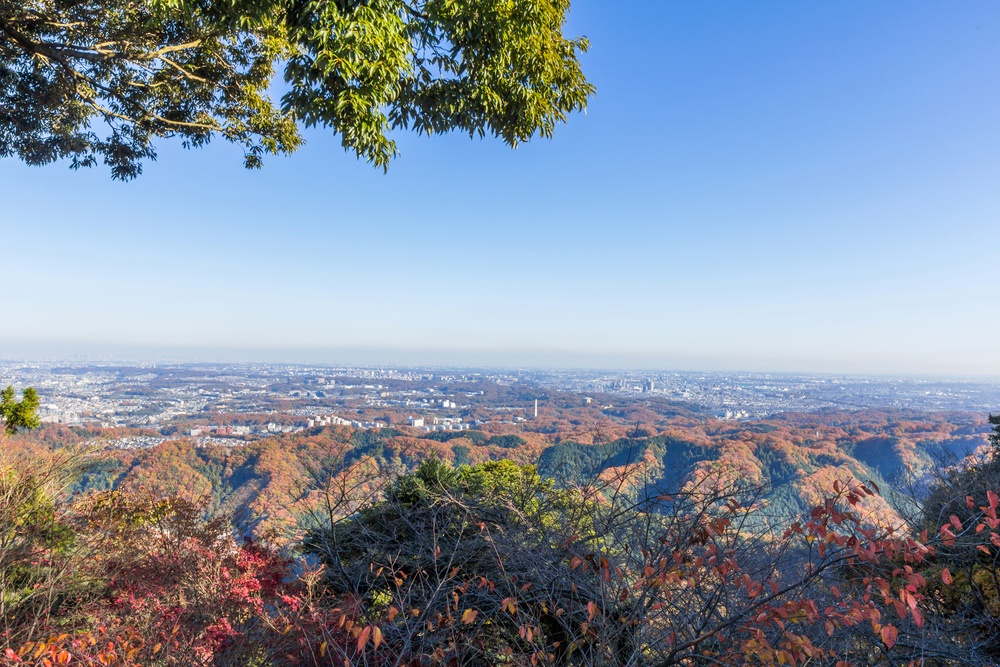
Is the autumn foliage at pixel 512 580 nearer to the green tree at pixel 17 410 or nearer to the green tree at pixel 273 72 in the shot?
the green tree at pixel 17 410

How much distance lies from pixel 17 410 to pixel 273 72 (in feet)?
20.9

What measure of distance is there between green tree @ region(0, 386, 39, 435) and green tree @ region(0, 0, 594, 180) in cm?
367

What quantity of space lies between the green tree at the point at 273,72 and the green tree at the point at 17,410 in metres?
3.67

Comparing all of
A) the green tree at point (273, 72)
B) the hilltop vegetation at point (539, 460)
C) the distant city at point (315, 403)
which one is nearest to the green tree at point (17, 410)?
the hilltop vegetation at point (539, 460)

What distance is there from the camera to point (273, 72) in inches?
204

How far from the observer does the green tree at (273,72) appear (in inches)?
103

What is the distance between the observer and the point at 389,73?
106 inches

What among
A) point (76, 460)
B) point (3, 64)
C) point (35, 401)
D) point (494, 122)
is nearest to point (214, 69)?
point (3, 64)

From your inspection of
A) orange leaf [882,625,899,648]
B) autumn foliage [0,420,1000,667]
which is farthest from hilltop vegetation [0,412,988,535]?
orange leaf [882,625,899,648]

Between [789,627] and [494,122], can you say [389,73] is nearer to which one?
[494,122]

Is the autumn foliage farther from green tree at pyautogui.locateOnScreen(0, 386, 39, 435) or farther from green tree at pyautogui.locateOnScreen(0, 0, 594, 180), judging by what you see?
green tree at pyautogui.locateOnScreen(0, 0, 594, 180)

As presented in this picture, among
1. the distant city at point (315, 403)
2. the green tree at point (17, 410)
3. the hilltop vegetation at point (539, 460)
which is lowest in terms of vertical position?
the distant city at point (315, 403)

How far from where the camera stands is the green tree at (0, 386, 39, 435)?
619 cm

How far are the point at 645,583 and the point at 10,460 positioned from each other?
6.99 meters
